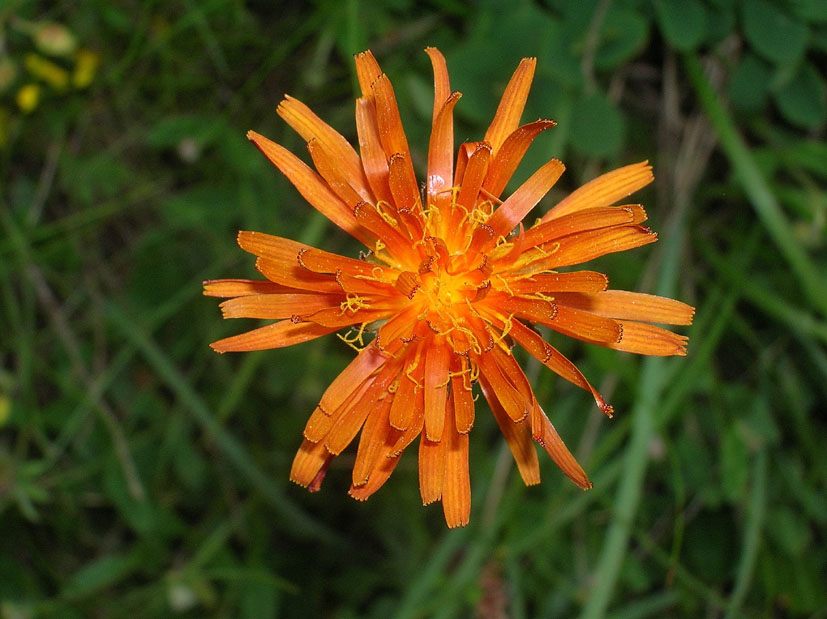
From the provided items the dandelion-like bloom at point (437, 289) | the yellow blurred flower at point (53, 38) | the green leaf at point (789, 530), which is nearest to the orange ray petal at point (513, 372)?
the dandelion-like bloom at point (437, 289)

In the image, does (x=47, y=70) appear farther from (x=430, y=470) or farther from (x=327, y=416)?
(x=430, y=470)

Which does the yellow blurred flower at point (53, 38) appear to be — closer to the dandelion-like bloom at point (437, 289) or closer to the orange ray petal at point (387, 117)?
the dandelion-like bloom at point (437, 289)

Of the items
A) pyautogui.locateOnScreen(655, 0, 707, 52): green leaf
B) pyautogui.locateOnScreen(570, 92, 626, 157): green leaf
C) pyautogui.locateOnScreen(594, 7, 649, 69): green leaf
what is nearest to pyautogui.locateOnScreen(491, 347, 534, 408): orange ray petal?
pyautogui.locateOnScreen(570, 92, 626, 157): green leaf

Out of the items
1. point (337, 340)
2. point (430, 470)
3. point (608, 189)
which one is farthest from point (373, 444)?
point (337, 340)

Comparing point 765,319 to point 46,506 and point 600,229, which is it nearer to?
point 600,229

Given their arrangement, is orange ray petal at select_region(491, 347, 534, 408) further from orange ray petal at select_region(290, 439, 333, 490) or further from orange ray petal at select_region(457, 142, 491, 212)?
orange ray petal at select_region(290, 439, 333, 490)

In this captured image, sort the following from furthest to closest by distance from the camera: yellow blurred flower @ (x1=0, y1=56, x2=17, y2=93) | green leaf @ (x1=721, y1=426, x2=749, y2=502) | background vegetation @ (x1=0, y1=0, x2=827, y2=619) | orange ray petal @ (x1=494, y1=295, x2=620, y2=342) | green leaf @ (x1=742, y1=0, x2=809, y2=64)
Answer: yellow blurred flower @ (x1=0, y1=56, x2=17, y2=93)
green leaf @ (x1=721, y1=426, x2=749, y2=502)
background vegetation @ (x1=0, y1=0, x2=827, y2=619)
green leaf @ (x1=742, y1=0, x2=809, y2=64)
orange ray petal @ (x1=494, y1=295, x2=620, y2=342)
